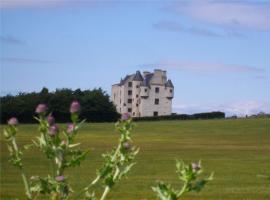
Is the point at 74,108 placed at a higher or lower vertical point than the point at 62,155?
higher

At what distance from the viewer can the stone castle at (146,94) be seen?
507 ft

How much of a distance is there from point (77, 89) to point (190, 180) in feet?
426

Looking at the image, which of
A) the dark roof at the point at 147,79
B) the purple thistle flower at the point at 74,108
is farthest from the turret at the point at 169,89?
the purple thistle flower at the point at 74,108

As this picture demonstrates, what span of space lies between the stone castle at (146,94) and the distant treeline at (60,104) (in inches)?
952

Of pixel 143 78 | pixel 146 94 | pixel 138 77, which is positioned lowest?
pixel 146 94

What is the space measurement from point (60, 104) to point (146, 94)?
46139mm

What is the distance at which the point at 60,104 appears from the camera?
11194cm

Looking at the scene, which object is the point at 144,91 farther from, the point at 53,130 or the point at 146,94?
the point at 53,130

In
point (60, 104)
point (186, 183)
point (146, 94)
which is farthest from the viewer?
point (146, 94)

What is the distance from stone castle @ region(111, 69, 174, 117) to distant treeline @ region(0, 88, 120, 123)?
24.2 m

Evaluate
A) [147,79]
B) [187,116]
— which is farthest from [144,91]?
[187,116]

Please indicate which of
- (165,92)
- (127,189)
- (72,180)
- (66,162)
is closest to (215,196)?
(127,189)

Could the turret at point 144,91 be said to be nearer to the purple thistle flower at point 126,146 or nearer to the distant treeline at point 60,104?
the distant treeline at point 60,104

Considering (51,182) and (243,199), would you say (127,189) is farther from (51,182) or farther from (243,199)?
(51,182)
